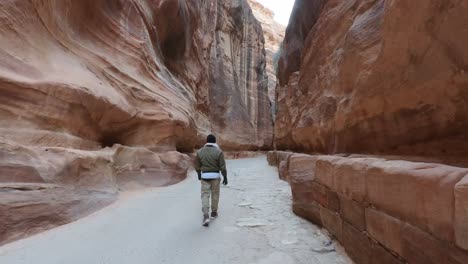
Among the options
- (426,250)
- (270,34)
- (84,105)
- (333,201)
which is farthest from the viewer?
(270,34)

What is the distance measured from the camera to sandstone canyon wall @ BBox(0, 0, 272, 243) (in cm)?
442

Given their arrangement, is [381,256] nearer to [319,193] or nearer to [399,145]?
[319,193]

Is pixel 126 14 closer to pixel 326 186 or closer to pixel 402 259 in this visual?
pixel 326 186

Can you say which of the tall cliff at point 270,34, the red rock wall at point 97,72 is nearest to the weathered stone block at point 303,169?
the red rock wall at point 97,72

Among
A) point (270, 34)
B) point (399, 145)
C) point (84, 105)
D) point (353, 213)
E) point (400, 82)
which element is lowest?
point (353, 213)

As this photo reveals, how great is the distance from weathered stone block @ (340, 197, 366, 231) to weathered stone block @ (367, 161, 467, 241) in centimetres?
36

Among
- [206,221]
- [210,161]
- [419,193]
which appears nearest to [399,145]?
[419,193]

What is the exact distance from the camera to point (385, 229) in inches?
89.9

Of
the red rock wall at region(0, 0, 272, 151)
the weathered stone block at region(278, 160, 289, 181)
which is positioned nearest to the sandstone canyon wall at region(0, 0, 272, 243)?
the red rock wall at region(0, 0, 272, 151)

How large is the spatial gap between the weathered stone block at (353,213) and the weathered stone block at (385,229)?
0.37 ft

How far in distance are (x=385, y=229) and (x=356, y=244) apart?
69cm

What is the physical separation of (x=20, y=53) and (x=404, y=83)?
6657 mm

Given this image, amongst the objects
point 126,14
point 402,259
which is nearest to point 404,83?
point 402,259

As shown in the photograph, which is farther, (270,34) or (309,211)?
(270,34)
